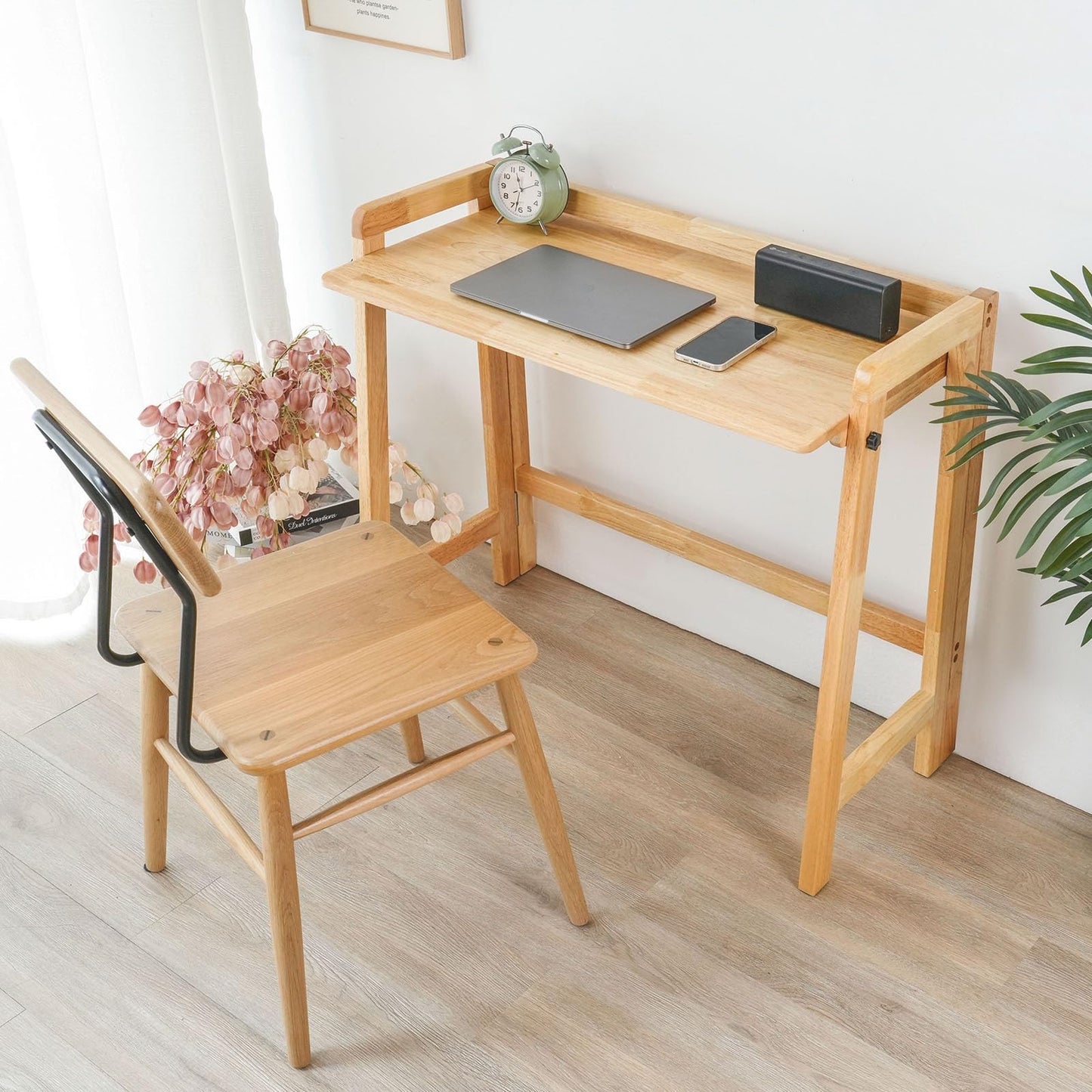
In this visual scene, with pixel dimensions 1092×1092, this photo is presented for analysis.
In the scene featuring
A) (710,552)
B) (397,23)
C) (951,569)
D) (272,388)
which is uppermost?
(397,23)

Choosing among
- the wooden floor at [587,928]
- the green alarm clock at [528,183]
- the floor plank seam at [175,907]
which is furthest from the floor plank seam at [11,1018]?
the green alarm clock at [528,183]

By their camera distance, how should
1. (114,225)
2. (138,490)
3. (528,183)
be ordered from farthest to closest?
(114,225) → (528,183) → (138,490)

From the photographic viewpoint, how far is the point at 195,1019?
68.0 inches

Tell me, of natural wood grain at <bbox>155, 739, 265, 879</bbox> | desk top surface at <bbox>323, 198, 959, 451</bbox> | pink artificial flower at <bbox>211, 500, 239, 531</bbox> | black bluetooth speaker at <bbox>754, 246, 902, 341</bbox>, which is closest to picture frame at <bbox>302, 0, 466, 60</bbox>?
desk top surface at <bbox>323, 198, 959, 451</bbox>

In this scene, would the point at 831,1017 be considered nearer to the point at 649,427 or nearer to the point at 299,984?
the point at 299,984

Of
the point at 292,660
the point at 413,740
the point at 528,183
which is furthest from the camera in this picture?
the point at 413,740

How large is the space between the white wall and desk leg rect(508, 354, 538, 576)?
34 millimetres

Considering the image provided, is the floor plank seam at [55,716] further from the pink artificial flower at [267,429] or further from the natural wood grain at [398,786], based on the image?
the natural wood grain at [398,786]

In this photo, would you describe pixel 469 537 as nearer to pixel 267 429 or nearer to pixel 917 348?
pixel 267 429

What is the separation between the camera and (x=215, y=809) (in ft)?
5.53

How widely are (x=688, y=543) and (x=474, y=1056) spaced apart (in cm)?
90

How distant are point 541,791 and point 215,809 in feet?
1.40

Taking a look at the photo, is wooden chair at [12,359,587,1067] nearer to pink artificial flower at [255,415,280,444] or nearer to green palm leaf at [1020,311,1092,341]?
pink artificial flower at [255,415,280,444]

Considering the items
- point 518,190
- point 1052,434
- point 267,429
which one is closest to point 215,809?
point 267,429
